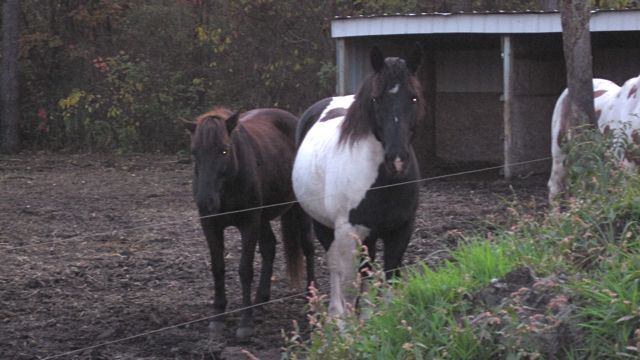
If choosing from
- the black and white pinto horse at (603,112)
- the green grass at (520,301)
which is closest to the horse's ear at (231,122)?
the green grass at (520,301)

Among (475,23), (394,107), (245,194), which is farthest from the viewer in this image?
(475,23)

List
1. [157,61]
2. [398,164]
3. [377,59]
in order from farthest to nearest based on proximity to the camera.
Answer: [157,61], [377,59], [398,164]

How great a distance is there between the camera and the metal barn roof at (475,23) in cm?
1305

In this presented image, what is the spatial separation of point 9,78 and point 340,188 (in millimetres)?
16763

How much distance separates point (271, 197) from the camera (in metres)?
7.60

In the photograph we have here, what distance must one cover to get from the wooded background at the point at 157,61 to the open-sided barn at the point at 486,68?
3787 millimetres

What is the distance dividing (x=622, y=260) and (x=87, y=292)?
4.83m

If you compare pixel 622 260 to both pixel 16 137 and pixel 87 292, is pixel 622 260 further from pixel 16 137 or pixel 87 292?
pixel 16 137

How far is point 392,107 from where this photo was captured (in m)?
5.81

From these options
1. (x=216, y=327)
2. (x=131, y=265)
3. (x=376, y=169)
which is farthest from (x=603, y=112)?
(x=216, y=327)

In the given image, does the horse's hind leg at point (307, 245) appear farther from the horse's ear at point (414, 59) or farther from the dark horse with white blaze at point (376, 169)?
the horse's ear at point (414, 59)

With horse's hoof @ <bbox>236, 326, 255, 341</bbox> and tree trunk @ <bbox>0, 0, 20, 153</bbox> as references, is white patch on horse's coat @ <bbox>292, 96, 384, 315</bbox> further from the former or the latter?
tree trunk @ <bbox>0, 0, 20, 153</bbox>

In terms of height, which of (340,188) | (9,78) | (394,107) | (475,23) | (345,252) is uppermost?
(475,23)

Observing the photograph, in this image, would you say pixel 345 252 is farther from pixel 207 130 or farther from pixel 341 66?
pixel 341 66
